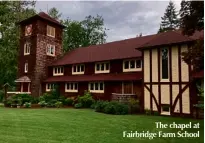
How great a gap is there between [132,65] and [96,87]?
472 centimetres

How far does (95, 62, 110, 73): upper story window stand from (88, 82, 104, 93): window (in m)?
1.41

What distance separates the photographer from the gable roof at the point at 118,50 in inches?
754

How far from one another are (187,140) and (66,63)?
21.7 m

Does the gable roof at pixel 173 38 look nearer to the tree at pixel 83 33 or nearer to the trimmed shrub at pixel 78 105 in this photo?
the trimmed shrub at pixel 78 105

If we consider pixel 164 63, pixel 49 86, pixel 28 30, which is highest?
pixel 28 30

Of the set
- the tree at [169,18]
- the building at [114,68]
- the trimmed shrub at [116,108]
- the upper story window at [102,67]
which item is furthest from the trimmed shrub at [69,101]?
the tree at [169,18]

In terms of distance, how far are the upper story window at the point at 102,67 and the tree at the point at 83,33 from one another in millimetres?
22871

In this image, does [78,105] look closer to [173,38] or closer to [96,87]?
[96,87]

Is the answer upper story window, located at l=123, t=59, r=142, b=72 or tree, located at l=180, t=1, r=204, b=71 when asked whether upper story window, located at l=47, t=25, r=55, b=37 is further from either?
tree, located at l=180, t=1, r=204, b=71

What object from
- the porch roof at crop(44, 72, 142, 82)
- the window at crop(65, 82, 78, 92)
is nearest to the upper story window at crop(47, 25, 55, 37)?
the porch roof at crop(44, 72, 142, 82)

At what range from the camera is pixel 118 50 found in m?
26.4

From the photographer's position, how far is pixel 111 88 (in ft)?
78.6

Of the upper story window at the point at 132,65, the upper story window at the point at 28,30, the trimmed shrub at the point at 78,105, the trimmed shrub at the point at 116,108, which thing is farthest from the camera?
the upper story window at the point at 28,30

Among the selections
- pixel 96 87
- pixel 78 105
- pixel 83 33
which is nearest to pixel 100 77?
pixel 96 87
